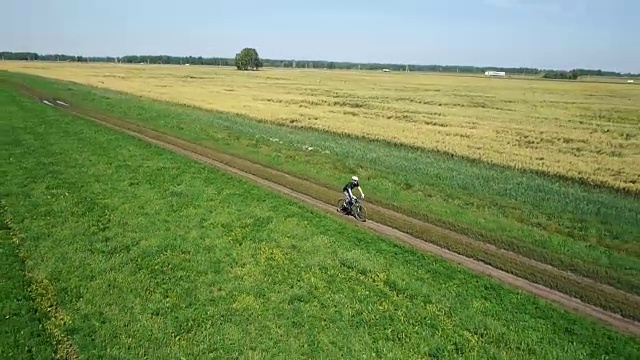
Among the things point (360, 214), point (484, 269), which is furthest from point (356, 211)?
point (484, 269)

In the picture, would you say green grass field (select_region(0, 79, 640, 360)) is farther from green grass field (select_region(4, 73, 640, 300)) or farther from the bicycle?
green grass field (select_region(4, 73, 640, 300))

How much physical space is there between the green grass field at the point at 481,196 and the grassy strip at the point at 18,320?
15425 mm

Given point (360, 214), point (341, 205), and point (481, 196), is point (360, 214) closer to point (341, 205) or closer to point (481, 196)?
point (341, 205)

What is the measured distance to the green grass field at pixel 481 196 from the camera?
19453mm

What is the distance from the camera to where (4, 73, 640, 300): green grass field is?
19453 millimetres

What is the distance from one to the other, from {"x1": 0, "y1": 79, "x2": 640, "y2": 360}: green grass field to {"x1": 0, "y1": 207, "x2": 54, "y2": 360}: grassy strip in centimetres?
35

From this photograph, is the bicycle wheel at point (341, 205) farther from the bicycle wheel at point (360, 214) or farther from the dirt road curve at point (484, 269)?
the bicycle wheel at point (360, 214)

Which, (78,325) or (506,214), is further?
(506,214)

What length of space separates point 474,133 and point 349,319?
38.5 m

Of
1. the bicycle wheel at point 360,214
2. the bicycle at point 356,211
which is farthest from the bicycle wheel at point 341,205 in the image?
the bicycle wheel at point 360,214

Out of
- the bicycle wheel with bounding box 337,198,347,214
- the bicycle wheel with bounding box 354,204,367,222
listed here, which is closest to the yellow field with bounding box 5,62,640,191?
Result: the bicycle wheel with bounding box 337,198,347,214

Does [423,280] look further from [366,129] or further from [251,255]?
[366,129]

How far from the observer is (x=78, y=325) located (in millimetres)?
13578

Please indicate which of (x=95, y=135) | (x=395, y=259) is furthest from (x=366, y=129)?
(x=395, y=259)
